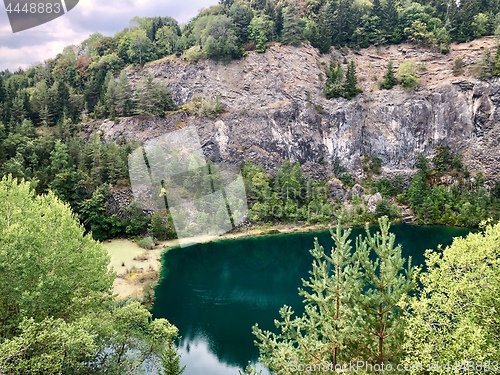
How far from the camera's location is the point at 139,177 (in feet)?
132

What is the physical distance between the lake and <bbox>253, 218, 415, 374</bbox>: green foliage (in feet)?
34.0

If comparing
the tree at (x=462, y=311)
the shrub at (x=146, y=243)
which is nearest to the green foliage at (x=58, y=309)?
the tree at (x=462, y=311)

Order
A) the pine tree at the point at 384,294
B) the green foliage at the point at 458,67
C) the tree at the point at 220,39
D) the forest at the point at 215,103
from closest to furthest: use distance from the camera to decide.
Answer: the pine tree at the point at 384,294, the forest at the point at 215,103, the green foliage at the point at 458,67, the tree at the point at 220,39

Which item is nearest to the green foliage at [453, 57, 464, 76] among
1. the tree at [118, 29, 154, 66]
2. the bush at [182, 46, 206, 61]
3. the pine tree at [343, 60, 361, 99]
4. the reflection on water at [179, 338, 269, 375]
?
the pine tree at [343, 60, 361, 99]

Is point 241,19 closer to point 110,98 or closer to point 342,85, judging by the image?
point 342,85

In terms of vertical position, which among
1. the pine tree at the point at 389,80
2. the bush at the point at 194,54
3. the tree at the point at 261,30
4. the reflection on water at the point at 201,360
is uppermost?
the tree at the point at 261,30

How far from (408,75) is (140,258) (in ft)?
137

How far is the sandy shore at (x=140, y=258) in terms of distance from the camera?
26.1m

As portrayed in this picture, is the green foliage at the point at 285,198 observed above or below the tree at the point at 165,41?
below

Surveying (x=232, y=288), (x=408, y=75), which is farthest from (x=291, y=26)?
(x=232, y=288)

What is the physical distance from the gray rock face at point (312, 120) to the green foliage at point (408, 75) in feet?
3.83

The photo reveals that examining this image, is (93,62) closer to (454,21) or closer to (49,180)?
(49,180)

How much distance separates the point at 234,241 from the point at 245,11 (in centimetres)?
3595

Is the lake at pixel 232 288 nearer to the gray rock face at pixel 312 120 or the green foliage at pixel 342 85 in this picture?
the gray rock face at pixel 312 120
